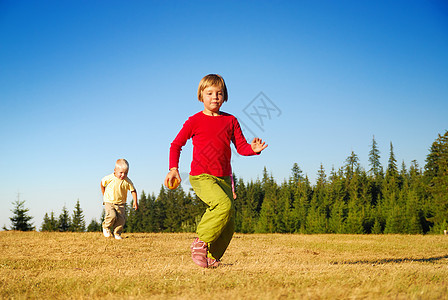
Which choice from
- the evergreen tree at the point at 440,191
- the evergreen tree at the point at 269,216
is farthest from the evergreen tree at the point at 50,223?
the evergreen tree at the point at 440,191

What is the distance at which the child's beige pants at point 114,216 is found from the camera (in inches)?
440

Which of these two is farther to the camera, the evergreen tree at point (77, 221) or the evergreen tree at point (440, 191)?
the evergreen tree at point (77, 221)

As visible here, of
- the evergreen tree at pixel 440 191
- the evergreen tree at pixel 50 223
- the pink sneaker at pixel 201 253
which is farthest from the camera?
the evergreen tree at pixel 50 223

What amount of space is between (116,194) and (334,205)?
133 feet

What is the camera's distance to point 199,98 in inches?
210

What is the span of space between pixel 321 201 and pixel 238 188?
68.7ft

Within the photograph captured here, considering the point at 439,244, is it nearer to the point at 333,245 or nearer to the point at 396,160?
the point at 333,245

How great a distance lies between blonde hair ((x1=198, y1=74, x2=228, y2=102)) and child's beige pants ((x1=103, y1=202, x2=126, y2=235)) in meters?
7.11

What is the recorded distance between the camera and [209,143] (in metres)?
5.07

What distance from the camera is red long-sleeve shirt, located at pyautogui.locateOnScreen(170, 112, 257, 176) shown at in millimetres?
5043

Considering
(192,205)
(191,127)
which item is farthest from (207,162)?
(192,205)

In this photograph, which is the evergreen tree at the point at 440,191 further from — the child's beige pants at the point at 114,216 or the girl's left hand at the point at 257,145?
the girl's left hand at the point at 257,145

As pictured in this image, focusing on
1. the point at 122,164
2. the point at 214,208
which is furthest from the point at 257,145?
the point at 122,164

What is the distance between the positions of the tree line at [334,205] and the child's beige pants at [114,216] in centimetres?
2212
